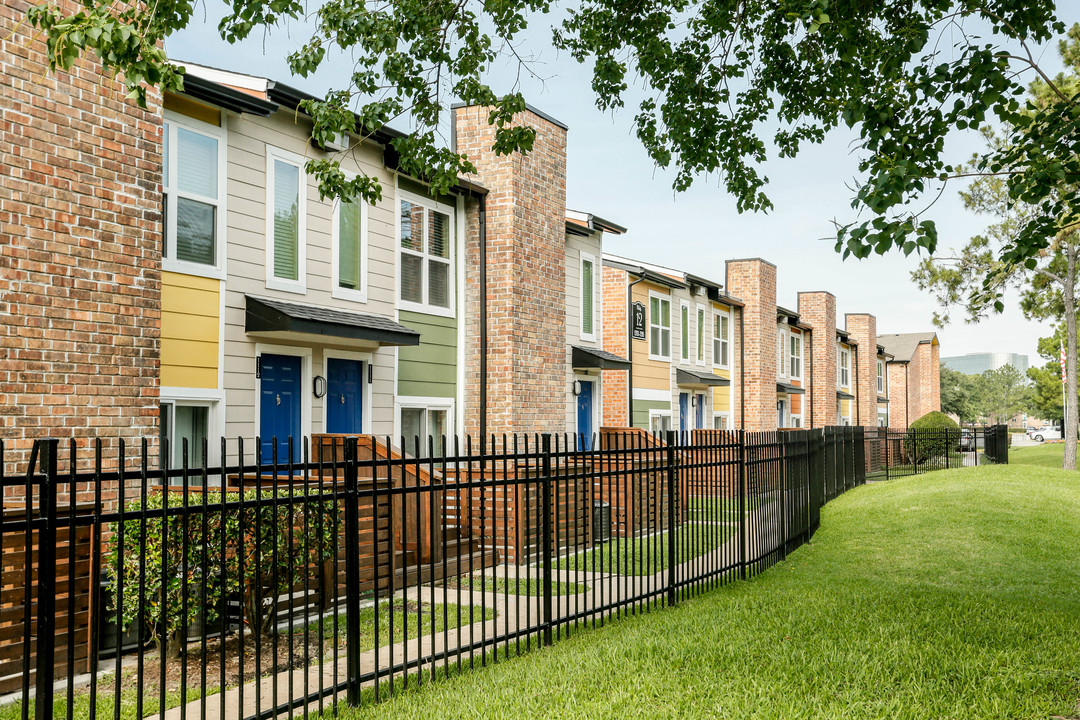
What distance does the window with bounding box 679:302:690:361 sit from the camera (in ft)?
85.9

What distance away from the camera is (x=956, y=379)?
10975 cm

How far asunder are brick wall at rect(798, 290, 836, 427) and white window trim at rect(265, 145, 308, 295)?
30673 millimetres

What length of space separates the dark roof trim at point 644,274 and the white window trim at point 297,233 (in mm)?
12287

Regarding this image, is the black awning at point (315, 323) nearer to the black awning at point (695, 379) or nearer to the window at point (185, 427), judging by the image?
the window at point (185, 427)

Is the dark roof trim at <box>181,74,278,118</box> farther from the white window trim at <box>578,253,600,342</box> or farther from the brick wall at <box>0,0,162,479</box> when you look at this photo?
the white window trim at <box>578,253,600,342</box>

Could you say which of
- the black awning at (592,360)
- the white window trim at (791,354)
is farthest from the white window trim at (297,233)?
the white window trim at (791,354)

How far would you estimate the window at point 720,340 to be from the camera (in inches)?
1135

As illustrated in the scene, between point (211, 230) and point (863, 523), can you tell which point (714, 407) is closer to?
point (863, 523)

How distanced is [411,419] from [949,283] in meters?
21.0

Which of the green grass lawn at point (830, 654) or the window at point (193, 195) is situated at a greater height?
the window at point (193, 195)

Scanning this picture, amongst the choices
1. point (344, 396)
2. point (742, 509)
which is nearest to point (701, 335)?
point (344, 396)

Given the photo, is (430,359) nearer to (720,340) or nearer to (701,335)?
(701,335)

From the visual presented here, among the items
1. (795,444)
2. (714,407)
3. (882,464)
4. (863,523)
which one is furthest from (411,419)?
(882,464)

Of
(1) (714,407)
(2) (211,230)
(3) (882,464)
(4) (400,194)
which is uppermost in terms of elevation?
(4) (400,194)
